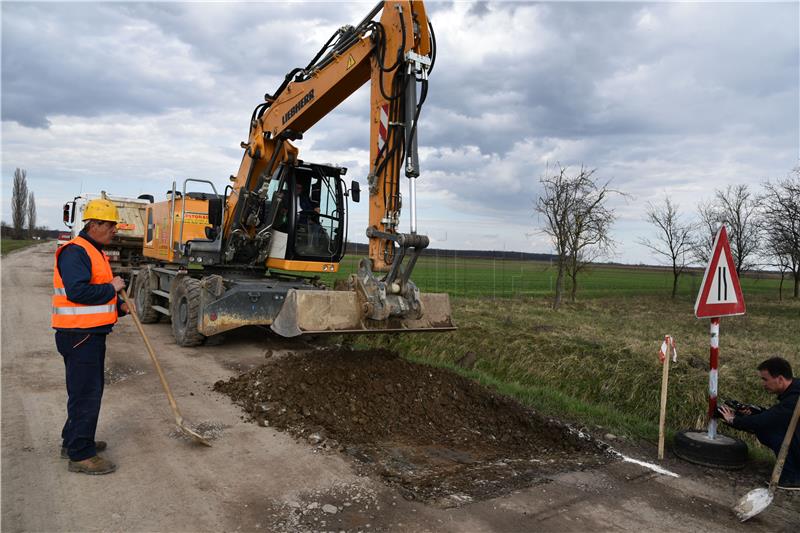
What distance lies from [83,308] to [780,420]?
557 centimetres

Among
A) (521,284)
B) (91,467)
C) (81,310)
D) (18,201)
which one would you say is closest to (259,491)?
(91,467)

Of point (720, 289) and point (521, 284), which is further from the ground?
point (720, 289)

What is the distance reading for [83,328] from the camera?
4035 millimetres

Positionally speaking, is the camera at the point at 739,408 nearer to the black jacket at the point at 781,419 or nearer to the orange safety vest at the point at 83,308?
the black jacket at the point at 781,419

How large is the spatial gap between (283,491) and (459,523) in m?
1.31

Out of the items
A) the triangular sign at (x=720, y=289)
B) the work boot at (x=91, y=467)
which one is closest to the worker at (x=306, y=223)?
the work boot at (x=91, y=467)

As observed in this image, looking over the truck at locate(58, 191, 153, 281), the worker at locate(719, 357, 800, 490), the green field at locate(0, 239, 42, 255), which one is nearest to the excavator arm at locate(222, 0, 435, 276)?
the worker at locate(719, 357, 800, 490)

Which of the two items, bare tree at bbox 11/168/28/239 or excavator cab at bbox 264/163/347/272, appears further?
bare tree at bbox 11/168/28/239

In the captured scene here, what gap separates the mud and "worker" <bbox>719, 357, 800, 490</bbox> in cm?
131

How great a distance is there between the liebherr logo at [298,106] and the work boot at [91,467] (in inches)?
213

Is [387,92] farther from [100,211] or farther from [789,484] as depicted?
[789,484]

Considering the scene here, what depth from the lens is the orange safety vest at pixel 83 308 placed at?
402 cm

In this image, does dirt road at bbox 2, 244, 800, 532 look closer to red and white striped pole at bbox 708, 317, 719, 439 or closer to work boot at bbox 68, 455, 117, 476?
work boot at bbox 68, 455, 117, 476

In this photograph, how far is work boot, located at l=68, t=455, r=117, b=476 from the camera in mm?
4012
